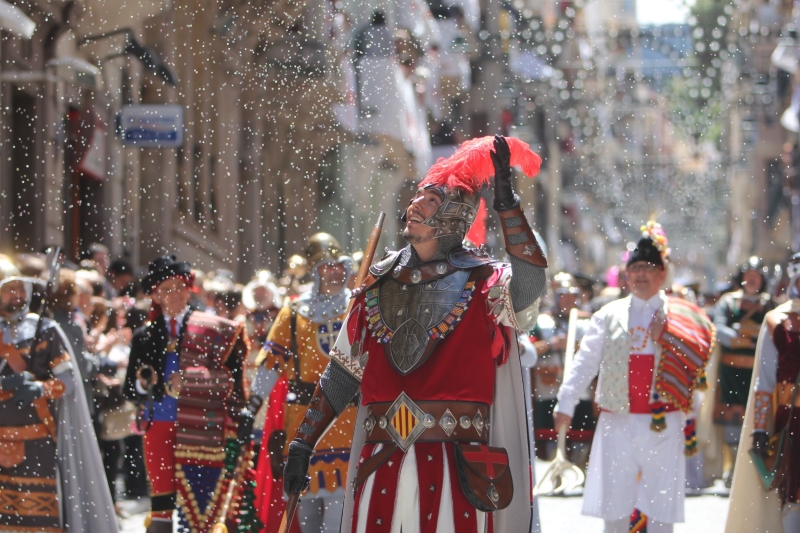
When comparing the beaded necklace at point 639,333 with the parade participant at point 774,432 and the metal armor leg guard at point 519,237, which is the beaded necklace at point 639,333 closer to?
the parade participant at point 774,432

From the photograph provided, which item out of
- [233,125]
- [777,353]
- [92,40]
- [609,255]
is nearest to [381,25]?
[233,125]

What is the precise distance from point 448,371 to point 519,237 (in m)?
0.55

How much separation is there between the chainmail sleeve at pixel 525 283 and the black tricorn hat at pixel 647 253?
282cm

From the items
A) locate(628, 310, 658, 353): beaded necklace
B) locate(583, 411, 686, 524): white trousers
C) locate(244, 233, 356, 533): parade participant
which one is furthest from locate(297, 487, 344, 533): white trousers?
locate(628, 310, 658, 353): beaded necklace

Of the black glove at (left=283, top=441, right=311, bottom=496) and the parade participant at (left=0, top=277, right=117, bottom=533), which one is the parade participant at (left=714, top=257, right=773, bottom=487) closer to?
the parade participant at (left=0, top=277, right=117, bottom=533)

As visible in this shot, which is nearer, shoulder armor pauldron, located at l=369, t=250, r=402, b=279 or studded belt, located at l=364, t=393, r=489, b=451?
studded belt, located at l=364, t=393, r=489, b=451

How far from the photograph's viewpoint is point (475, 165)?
4828 millimetres

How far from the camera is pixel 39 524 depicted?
7.32 metres

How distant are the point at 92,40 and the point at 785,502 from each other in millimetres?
10316

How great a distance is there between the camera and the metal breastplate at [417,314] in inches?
187

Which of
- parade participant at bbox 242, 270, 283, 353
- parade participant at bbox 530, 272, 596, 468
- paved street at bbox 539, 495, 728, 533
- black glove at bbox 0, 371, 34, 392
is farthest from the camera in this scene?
parade participant at bbox 530, 272, 596, 468

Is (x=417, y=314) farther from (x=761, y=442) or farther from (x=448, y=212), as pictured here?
(x=761, y=442)

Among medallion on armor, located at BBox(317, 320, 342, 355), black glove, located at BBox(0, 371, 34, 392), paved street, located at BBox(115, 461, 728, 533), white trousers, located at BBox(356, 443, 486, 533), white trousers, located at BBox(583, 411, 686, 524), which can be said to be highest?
medallion on armor, located at BBox(317, 320, 342, 355)

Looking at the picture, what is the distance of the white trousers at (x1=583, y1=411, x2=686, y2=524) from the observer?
23.4ft
